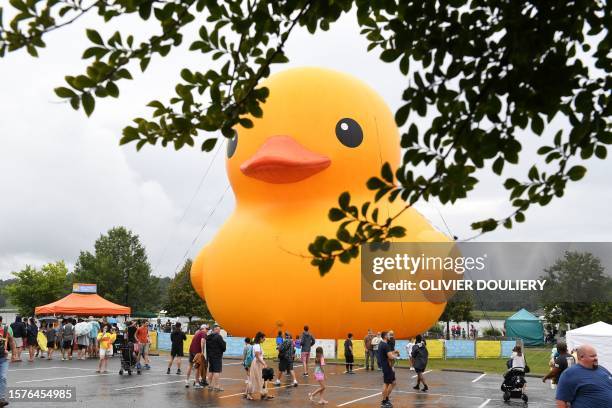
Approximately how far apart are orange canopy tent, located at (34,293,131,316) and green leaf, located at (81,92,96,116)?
70.0 ft

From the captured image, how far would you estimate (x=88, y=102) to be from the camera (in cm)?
280

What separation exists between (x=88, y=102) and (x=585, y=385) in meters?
4.39

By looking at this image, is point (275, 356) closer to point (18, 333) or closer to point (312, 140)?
point (312, 140)

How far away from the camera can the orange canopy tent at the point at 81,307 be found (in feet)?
74.1

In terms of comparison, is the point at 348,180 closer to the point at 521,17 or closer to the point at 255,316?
the point at 255,316

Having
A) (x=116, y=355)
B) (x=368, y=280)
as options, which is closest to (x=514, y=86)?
(x=368, y=280)

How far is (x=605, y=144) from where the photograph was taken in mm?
3406

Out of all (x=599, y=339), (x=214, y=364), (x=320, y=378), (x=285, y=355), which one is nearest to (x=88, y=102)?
(x=320, y=378)

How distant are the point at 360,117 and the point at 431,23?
14514mm

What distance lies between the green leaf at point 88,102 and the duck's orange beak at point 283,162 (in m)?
13.4

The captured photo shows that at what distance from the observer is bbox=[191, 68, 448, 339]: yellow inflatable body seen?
16.8m

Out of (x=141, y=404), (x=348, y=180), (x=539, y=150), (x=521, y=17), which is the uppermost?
(x=348, y=180)

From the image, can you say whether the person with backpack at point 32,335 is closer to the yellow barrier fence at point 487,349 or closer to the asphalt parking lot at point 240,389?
the asphalt parking lot at point 240,389

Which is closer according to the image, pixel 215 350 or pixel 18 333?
pixel 215 350
